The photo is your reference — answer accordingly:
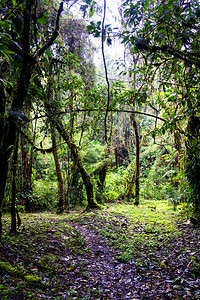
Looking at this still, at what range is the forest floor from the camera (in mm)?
2203

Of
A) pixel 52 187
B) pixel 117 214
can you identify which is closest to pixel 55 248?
pixel 117 214

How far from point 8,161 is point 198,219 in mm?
3996

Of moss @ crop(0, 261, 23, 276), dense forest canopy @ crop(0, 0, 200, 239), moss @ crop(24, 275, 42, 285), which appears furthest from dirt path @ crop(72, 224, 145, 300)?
dense forest canopy @ crop(0, 0, 200, 239)

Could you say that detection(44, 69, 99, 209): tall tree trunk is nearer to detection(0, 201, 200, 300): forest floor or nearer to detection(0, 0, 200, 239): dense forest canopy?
detection(0, 0, 200, 239): dense forest canopy

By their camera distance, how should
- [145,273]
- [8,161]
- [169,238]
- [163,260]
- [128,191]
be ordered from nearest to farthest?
[8,161], [145,273], [163,260], [169,238], [128,191]

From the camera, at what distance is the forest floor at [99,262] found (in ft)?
7.23

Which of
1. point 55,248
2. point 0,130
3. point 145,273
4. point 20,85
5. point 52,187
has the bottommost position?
point 145,273

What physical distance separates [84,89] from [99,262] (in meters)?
4.05

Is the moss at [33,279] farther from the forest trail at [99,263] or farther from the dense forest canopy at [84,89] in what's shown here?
the dense forest canopy at [84,89]

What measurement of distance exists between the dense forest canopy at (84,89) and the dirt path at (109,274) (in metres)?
1.46

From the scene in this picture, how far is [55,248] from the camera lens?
3256 mm

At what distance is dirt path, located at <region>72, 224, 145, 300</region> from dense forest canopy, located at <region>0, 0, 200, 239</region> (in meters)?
1.46

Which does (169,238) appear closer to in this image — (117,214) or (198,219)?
(198,219)

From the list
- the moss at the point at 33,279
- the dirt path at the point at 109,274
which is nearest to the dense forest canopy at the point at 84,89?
the moss at the point at 33,279
